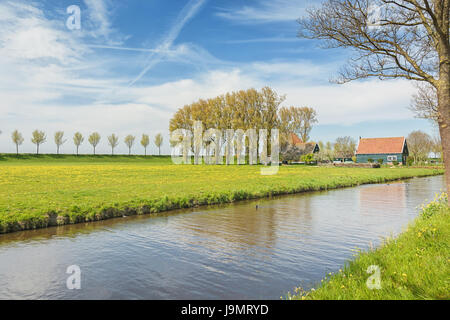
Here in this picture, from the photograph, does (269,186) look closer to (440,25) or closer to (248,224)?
(248,224)

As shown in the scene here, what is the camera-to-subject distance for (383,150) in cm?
8175

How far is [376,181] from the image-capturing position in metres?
35.8

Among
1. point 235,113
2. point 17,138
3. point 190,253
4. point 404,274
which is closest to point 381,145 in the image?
point 235,113

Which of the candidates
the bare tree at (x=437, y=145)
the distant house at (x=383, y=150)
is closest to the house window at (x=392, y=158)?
the distant house at (x=383, y=150)

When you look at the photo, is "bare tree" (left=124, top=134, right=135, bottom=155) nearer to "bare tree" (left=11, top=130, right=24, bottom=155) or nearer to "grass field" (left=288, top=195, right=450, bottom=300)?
"bare tree" (left=11, top=130, right=24, bottom=155)

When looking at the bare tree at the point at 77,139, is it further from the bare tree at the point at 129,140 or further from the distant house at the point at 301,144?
the distant house at the point at 301,144

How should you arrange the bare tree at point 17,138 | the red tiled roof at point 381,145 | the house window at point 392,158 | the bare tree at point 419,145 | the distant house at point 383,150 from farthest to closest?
the bare tree at point 17,138
the red tiled roof at point 381,145
the house window at point 392,158
the distant house at point 383,150
the bare tree at point 419,145

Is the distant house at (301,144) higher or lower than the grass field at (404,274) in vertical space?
higher

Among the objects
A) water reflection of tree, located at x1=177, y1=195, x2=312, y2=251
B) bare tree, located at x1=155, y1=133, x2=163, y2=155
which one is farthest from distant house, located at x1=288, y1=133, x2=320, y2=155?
water reflection of tree, located at x1=177, y1=195, x2=312, y2=251

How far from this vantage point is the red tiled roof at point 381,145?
262 feet

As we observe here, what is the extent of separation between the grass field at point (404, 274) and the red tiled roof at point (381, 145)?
263 ft

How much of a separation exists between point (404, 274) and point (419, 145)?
91.3m

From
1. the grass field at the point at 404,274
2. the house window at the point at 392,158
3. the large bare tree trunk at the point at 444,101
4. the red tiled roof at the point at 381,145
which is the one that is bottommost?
the grass field at the point at 404,274
